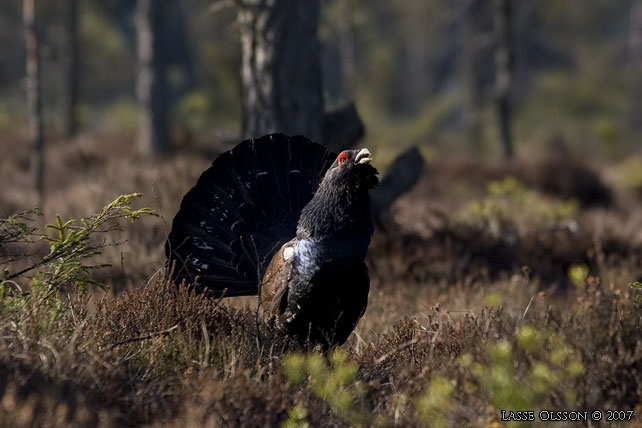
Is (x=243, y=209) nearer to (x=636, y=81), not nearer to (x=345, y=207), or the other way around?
(x=345, y=207)

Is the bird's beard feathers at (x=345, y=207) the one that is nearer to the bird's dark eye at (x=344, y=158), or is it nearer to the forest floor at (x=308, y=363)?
the bird's dark eye at (x=344, y=158)

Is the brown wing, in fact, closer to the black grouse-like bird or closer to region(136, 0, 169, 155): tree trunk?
the black grouse-like bird

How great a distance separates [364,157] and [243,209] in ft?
3.10

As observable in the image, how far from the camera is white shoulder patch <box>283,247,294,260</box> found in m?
3.58

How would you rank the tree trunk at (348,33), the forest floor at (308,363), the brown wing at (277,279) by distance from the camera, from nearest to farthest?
the forest floor at (308,363) → the brown wing at (277,279) → the tree trunk at (348,33)

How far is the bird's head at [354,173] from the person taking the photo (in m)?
3.38

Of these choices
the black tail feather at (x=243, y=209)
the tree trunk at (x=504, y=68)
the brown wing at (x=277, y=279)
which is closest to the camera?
the brown wing at (x=277, y=279)

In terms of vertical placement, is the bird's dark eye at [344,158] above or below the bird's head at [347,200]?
above

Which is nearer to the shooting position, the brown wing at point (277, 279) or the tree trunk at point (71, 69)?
the brown wing at point (277, 279)

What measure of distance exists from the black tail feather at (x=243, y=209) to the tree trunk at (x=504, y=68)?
9727 millimetres

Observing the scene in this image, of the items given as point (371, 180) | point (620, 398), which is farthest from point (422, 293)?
point (620, 398)

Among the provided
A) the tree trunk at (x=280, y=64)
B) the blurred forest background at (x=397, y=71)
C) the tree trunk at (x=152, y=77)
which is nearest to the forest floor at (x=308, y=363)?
the tree trunk at (x=280, y=64)

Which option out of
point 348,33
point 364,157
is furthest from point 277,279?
point 348,33

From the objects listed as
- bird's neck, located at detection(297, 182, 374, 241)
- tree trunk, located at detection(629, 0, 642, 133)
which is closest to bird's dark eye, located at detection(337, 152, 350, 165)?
bird's neck, located at detection(297, 182, 374, 241)
